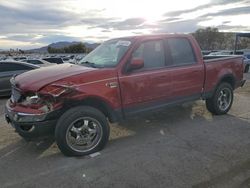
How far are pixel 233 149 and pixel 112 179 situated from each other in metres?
2.11

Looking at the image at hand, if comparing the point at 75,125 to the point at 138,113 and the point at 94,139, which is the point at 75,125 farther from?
the point at 138,113

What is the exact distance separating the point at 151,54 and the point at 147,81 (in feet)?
1.85

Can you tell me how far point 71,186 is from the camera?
3514 mm

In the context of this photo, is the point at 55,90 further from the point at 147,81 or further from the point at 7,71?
the point at 7,71

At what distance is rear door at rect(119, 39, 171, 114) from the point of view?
191 inches

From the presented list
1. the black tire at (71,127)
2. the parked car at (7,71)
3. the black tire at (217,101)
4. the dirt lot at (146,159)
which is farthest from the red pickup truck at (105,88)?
the parked car at (7,71)

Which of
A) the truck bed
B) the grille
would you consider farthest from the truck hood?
the truck bed

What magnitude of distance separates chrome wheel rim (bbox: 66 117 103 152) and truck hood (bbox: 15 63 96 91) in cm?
71

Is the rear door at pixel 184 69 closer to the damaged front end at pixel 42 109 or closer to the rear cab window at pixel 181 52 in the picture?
the rear cab window at pixel 181 52

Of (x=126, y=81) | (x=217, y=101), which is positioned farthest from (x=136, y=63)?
(x=217, y=101)

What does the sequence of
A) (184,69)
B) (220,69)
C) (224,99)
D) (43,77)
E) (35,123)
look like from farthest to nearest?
(224,99) → (220,69) → (184,69) → (43,77) → (35,123)

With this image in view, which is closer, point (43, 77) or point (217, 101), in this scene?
point (43, 77)

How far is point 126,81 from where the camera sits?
15.6 ft

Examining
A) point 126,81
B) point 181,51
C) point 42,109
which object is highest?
point 181,51
